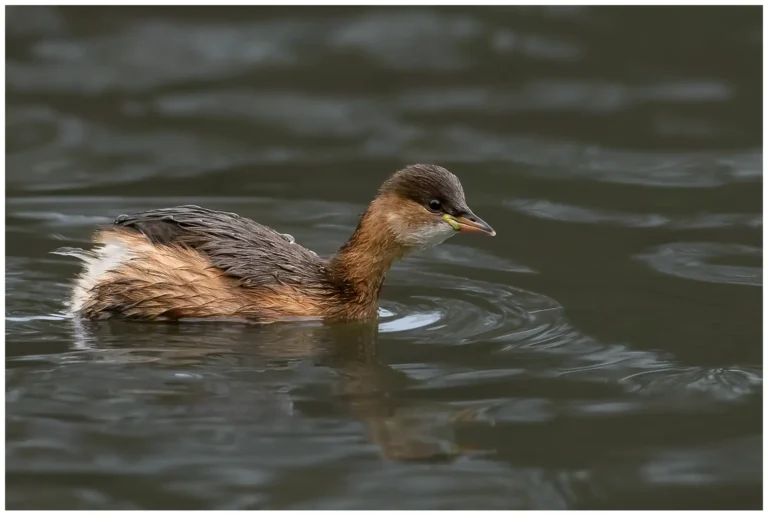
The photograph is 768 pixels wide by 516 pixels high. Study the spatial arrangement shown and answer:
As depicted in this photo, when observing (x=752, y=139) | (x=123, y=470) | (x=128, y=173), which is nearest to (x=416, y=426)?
(x=123, y=470)

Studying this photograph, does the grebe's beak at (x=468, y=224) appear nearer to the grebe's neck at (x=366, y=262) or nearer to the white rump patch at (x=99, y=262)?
the grebe's neck at (x=366, y=262)

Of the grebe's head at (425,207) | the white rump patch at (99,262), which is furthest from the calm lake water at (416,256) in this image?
the grebe's head at (425,207)

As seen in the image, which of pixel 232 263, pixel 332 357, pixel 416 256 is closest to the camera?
pixel 332 357

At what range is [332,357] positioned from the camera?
276 inches

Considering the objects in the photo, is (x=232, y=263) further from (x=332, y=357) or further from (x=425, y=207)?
(x=425, y=207)

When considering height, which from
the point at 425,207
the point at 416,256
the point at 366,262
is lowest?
the point at 416,256

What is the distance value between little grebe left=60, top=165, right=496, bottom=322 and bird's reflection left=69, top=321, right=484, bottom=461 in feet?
0.34

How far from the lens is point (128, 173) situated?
10.9 m

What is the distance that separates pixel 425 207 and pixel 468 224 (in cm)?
24

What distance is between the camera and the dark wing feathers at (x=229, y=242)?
24.2ft

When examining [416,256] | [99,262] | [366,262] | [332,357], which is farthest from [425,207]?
[99,262]

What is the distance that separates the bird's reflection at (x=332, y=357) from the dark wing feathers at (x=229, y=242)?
0.86 ft

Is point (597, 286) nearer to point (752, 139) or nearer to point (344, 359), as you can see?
point (344, 359)

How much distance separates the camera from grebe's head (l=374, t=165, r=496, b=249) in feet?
24.3
